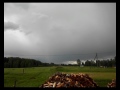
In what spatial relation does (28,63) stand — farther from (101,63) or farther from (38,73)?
(101,63)

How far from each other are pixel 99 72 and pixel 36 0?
A: 9231mm

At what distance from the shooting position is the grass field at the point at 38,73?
1153cm

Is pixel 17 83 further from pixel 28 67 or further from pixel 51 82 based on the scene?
pixel 51 82

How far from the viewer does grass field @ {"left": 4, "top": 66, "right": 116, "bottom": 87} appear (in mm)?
11530

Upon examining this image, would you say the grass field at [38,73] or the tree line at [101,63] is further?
the tree line at [101,63]

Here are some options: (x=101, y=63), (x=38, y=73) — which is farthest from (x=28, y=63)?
(x=101, y=63)

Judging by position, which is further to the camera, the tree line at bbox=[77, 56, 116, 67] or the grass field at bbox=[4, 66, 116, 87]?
the tree line at bbox=[77, 56, 116, 67]

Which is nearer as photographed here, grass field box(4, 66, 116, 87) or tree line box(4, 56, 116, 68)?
grass field box(4, 66, 116, 87)

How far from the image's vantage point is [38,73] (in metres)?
12.5

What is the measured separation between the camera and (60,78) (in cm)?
803

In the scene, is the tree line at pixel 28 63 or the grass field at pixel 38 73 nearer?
the grass field at pixel 38 73
